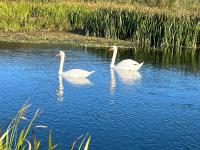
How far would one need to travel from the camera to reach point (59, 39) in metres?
25.6

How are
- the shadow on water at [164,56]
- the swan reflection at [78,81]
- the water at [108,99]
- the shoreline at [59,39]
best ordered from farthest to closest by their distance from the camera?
the shoreline at [59,39] → the shadow on water at [164,56] → the swan reflection at [78,81] → the water at [108,99]

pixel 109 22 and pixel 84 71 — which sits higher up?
pixel 109 22

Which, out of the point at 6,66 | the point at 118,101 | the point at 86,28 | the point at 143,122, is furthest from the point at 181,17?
the point at 143,122

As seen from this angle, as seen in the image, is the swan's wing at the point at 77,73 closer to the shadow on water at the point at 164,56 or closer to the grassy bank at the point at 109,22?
the shadow on water at the point at 164,56

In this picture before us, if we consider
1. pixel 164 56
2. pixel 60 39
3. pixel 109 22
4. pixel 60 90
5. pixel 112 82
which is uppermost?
pixel 109 22

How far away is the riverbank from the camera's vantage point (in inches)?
968

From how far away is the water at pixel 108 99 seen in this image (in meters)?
9.93

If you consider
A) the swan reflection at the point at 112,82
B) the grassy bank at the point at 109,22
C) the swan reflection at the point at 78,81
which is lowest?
the swan reflection at the point at 112,82

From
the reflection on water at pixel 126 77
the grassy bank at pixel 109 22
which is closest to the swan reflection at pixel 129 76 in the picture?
the reflection on water at pixel 126 77

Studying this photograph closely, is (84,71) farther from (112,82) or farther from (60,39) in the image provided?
(60,39)

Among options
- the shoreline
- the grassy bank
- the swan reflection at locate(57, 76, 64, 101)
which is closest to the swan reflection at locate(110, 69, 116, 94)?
the swan reflection at locate(57, 76, 64, 101)

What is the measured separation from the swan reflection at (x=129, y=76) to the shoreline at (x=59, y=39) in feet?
21.3

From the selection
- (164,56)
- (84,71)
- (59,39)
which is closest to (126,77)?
(84,71)

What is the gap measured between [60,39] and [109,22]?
3224mm
